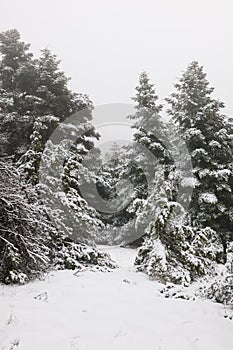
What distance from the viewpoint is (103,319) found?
4355 mm

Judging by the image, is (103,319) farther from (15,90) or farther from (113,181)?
(113,181)

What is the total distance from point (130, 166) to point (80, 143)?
3.90 metres

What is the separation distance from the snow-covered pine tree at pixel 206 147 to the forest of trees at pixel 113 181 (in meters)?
0.05

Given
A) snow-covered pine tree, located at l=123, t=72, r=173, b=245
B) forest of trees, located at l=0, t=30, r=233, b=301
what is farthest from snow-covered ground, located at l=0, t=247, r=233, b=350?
snow-covered pine tree, located at l=123, t=72, r=173, b=245

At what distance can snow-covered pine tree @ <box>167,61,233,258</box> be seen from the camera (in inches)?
541

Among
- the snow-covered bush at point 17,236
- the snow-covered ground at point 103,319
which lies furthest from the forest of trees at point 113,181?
the snow-covered ground at point 103,319

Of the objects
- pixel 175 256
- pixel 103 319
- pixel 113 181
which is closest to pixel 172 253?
pixel 175 256

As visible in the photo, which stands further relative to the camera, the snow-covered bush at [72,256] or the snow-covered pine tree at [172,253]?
the snow-covered bush at [72,256]

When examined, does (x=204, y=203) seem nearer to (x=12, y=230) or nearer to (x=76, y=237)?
(x=76, y=237)

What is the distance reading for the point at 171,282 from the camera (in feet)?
24.0

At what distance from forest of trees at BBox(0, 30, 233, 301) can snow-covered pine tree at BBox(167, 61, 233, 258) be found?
0.05 metres

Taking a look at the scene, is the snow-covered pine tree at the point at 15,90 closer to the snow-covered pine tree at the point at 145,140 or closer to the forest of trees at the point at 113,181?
the forest of trees at the point at 113,181

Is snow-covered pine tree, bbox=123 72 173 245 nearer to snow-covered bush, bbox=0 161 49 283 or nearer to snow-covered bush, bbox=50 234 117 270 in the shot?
snow-covered bush, bbox=50 234 117 270

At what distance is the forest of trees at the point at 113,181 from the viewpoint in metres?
7.25
